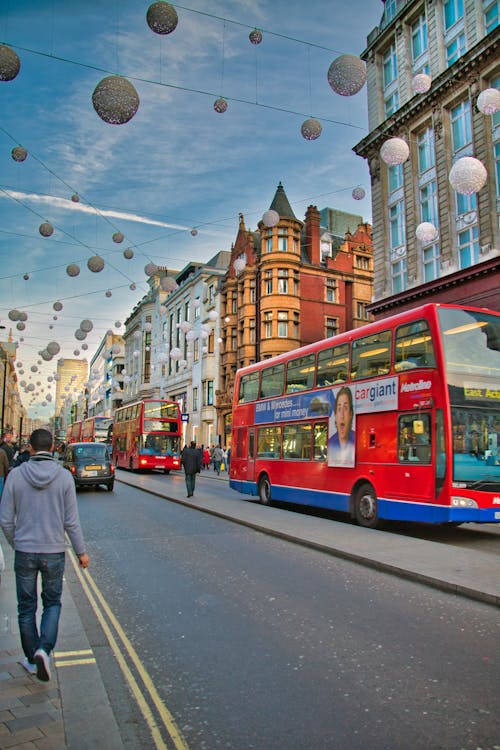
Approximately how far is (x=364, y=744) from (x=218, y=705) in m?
1.03

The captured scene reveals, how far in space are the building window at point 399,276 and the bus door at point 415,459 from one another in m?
17.1

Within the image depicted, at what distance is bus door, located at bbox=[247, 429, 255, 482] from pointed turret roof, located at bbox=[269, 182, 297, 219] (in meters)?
27.9

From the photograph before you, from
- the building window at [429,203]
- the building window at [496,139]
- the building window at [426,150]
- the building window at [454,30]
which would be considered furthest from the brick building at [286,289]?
the building window at [496,139]

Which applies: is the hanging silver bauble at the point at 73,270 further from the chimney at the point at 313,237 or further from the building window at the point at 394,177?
the chimney at the point at 313,237

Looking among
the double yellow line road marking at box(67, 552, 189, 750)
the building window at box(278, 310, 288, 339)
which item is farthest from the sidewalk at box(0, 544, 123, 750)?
the building window at box(278, 310, 288, 339)

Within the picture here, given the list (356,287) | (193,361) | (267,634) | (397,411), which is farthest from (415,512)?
(193,361)

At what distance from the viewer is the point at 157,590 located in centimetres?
702

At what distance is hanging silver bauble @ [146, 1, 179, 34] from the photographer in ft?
30.8

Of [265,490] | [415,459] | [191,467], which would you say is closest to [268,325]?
[191,467]

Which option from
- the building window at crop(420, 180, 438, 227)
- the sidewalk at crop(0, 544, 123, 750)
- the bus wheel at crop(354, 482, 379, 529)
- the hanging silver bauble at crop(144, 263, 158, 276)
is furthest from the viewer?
the building window at crop(420, 180, 438, 227)

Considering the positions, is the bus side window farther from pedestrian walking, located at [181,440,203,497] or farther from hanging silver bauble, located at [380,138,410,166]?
pedestrian walking, located at [181,440,203,497]

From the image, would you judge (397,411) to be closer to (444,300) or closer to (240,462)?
(240,462)

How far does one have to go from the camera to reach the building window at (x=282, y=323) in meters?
42.9

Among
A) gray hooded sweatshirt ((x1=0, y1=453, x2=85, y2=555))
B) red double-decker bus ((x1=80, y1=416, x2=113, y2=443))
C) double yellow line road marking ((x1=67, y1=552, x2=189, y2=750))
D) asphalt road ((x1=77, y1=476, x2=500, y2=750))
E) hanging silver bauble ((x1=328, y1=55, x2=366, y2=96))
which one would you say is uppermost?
hanging silver bauble ((x1=328, y1=55, x2=366, y2=96))
